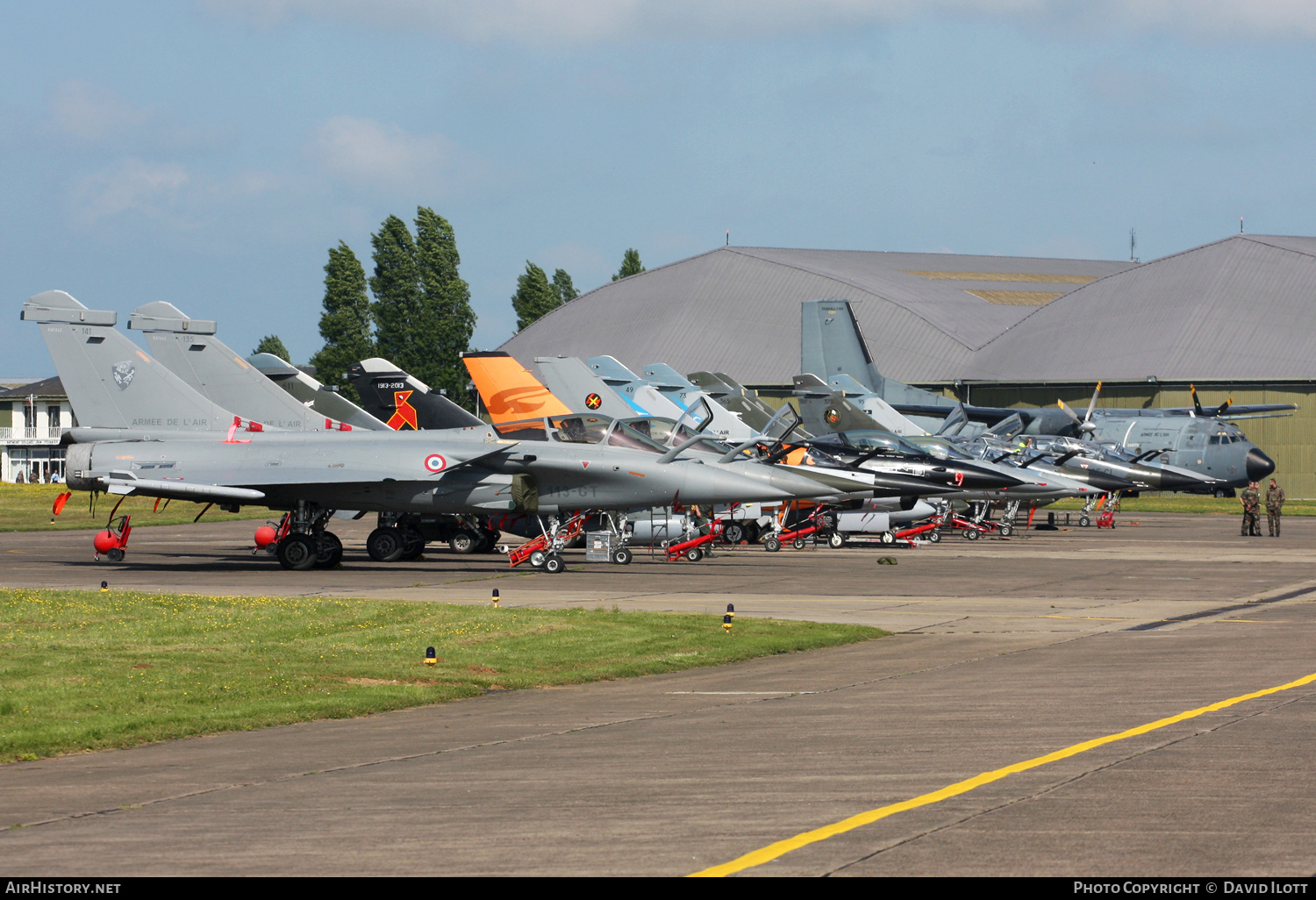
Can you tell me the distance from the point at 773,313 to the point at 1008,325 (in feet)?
47.6

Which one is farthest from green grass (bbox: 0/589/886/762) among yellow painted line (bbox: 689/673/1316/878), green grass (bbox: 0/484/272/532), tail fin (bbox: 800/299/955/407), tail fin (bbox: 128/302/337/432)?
tail fin (bbox: 800/299/955/407)

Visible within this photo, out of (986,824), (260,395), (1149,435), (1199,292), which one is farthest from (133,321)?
(1199,292)

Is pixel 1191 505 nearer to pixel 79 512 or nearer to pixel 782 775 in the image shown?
pixel 79 512

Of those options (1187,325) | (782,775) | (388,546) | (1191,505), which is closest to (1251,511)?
(1191,505)

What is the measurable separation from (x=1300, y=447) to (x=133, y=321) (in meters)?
54.0

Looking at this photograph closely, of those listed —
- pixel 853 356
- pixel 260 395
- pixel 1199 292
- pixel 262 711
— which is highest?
pixel 1199 292

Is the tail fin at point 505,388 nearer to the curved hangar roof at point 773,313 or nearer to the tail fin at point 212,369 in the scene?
the tail fin at point 212,369

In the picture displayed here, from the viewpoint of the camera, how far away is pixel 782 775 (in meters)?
8.68

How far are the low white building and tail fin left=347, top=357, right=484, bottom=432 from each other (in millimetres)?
62554

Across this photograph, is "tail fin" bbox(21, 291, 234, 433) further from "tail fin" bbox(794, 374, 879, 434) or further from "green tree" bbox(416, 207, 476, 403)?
"green tree" bbox(416, 207, 476, 403)

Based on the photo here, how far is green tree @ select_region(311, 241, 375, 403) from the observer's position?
91500 mm
